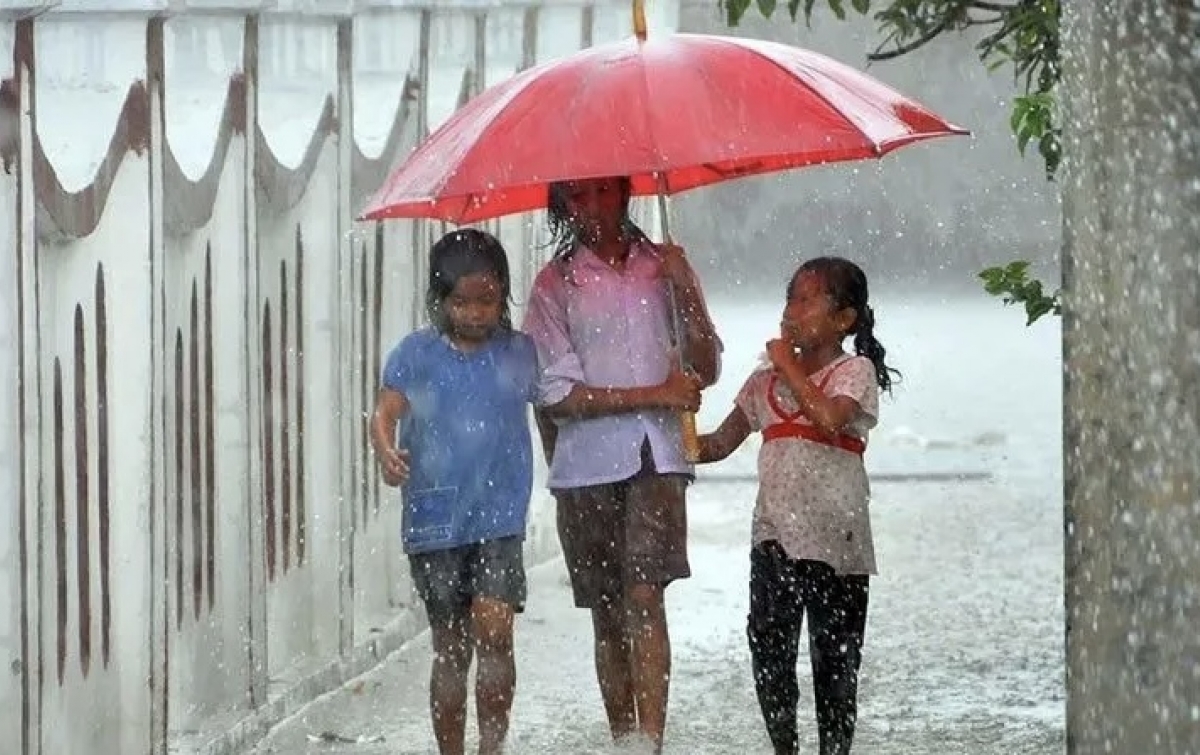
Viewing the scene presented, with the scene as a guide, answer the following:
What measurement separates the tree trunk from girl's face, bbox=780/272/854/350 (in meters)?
3.54

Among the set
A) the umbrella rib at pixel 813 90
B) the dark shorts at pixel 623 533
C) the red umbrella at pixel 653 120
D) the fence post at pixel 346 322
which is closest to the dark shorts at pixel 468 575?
the dark shorts at pixel 623 533

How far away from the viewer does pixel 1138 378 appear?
11.2ft

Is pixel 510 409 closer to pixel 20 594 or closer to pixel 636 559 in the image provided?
pixel 636 559

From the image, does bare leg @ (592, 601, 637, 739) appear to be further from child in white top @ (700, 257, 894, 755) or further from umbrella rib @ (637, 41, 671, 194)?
umbrella rib @ (637, 41, 671, 194)

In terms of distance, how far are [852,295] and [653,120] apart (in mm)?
690

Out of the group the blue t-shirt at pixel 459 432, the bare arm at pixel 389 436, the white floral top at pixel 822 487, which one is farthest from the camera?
the blue t-shirt at pixel 459 432

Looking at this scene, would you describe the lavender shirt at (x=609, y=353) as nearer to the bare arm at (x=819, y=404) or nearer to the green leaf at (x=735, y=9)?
the bare arm at (x=819, y=404)

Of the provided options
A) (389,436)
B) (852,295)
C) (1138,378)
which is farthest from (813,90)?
(1138,378)

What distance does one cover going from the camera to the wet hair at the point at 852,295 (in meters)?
7.05

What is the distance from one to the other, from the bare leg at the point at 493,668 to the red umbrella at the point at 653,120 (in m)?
0.96

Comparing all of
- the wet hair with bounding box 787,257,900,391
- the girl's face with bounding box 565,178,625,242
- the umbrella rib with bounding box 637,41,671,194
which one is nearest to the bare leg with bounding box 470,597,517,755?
the girl's face with bounding box 565,178,625,242

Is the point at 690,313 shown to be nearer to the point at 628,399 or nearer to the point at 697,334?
the point at 697,334

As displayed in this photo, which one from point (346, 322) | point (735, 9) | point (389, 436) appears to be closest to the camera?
point (389, 436)

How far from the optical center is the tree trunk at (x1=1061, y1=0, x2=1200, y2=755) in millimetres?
3398
